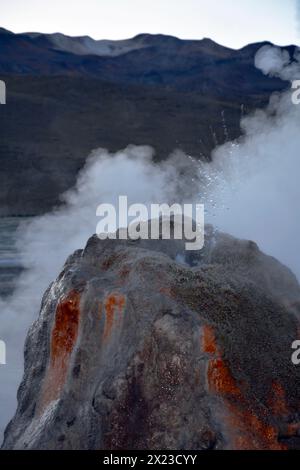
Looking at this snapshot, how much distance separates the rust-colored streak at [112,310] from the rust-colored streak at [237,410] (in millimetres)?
424

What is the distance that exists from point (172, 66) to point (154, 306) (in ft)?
181

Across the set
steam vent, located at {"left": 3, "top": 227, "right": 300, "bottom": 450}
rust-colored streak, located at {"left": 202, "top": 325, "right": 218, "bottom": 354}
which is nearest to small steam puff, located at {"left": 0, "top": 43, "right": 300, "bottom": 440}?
steam vent, located at {"left": 3, "top": 227, "right": 300, "bottom": 450}

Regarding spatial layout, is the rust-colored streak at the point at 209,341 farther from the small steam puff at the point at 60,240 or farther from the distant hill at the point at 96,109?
the distant hill at the point at 96,109

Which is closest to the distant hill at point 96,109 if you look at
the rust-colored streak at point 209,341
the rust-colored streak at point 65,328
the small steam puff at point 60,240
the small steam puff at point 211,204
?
the small steam puff at point 60,240

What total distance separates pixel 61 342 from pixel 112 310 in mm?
330

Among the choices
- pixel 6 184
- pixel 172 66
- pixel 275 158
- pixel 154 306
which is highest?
pixel 172 66

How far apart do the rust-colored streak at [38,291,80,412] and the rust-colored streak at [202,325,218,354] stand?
0.63 meters

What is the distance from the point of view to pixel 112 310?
280 cm

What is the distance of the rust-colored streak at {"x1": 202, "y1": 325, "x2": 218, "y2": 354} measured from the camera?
2.60 m

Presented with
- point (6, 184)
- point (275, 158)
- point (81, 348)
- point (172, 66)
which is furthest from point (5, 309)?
point (172, 66)

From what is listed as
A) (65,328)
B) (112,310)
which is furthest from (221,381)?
(65,328)

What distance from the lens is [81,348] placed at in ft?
9.09

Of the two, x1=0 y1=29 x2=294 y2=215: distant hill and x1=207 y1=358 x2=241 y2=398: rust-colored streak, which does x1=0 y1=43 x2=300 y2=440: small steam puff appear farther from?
x1=0 y1=29 x2=294 y2=215: distant hill

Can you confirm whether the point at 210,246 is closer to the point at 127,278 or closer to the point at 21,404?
the point at 127,278
